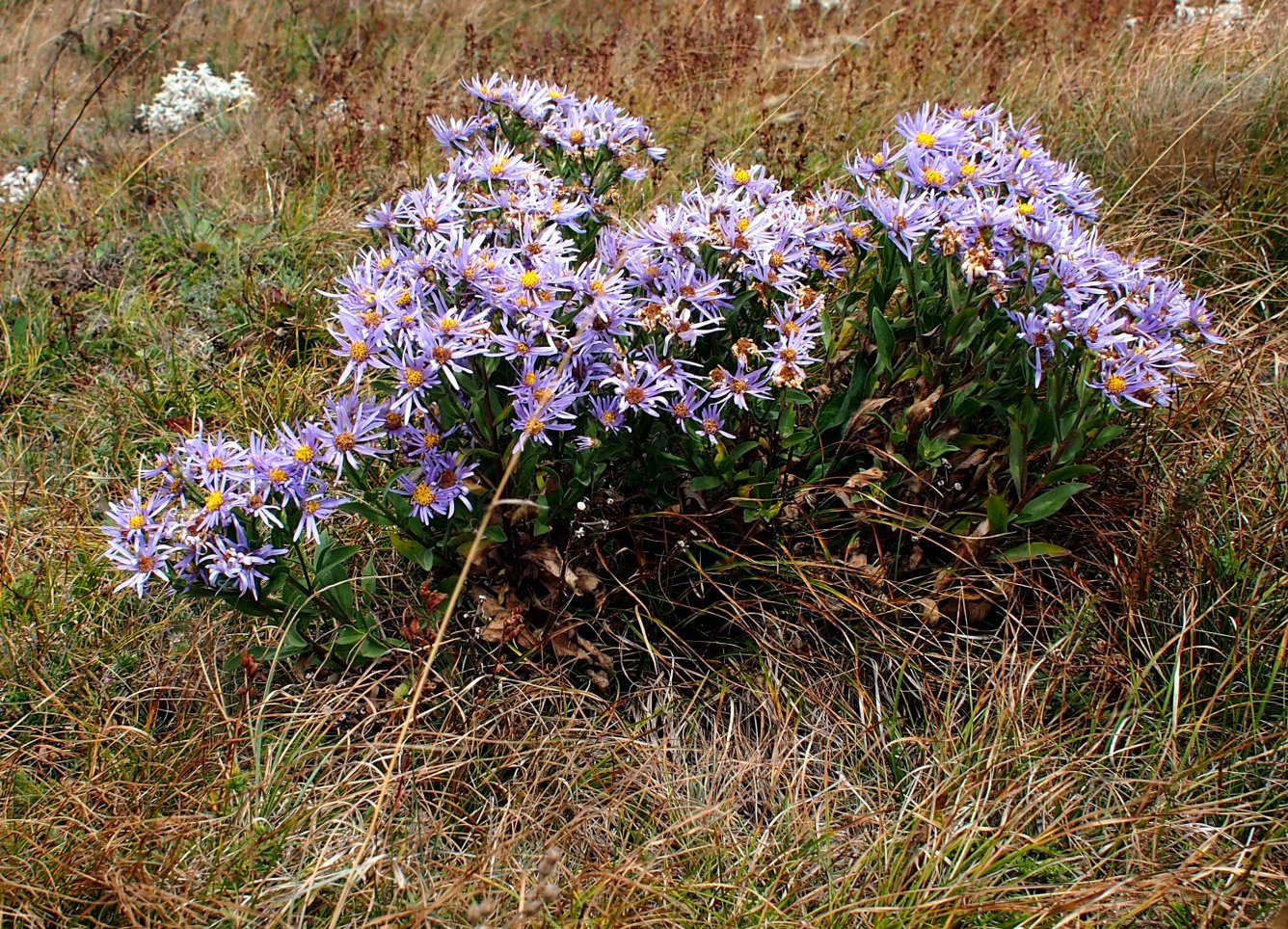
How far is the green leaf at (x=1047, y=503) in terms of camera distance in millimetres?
2135

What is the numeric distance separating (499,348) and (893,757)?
1161 millimetres

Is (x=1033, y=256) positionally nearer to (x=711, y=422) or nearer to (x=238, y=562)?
(x=711, y=422)

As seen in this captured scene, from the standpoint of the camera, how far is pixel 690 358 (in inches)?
87.7

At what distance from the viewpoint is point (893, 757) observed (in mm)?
2146

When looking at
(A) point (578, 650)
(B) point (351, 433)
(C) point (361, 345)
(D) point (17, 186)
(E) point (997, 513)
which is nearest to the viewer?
(C) point (361, 345)

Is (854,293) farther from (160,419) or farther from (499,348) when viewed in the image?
(160,419)

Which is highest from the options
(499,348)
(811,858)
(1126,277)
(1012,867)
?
(1126,277)

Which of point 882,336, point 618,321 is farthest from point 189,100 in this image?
point 882,336

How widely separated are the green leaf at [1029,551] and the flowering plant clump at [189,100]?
389 centimetres

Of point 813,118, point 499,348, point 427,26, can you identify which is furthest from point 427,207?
point 427,26

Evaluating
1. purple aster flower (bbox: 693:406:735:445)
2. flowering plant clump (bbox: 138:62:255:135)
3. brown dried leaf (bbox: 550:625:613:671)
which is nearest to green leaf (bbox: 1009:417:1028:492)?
purple aster flower (bbox: 693:406:735:445)

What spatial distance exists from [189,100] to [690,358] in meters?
3.54

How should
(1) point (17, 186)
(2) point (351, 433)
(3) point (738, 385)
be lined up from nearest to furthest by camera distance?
(2) point (351, 433) < (3) point (738, 385) < (1) point (17, 186)

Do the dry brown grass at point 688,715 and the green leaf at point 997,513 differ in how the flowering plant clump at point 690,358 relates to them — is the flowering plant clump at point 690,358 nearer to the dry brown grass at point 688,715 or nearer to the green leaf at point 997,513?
the green leaf at point 997,513
